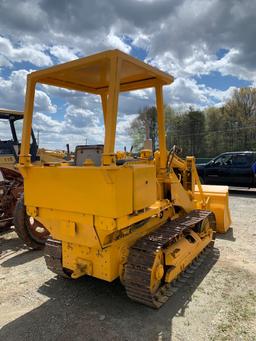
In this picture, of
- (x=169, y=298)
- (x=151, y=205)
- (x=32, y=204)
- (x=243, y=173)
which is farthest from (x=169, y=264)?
(x=243, y=173)

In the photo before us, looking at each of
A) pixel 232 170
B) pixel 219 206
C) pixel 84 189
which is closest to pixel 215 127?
pixel 232 170

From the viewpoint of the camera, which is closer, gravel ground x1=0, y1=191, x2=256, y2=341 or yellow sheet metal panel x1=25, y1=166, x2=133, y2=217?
yellow sheet metal panel x1=25, y1=166, x2=133, y2=217

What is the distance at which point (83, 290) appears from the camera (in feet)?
13.9

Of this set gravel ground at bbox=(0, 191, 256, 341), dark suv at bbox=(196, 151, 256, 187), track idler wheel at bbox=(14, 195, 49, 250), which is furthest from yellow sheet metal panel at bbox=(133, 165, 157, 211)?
dark suv at bbox=(196, 151, 256, 187)

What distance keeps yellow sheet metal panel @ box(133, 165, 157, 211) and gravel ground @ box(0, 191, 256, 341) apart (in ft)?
4.16

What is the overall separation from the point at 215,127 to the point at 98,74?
2874 cm

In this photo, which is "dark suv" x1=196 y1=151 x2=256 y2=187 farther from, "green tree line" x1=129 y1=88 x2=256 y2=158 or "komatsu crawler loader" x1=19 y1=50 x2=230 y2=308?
"green tree line" x1=129 y1=88 x2=256 y2=158

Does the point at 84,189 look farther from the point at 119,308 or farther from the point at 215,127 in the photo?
the point at 215,127

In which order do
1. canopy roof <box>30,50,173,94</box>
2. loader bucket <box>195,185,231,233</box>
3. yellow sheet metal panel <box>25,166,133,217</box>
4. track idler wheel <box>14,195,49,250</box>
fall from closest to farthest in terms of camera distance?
yellow sheet metal panel <box>25,166,133,217</box> < canopy roof <box>30,50,173,94</box> < track idler wheel <box>14,195,49,250</box> < loader bucket <box>195,185,231,233</box>

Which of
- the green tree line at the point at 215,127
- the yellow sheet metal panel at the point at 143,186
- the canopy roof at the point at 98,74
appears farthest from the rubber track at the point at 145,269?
the green tree line at the point at 215,127

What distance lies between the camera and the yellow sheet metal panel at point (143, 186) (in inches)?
134

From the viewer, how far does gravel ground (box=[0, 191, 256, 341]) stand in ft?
10.7

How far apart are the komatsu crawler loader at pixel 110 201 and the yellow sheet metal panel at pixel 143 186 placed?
0.04 feet

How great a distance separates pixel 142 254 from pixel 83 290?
1.17 metres
